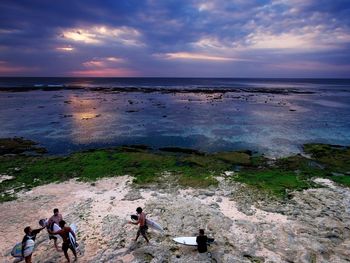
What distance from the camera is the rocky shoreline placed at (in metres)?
14.4

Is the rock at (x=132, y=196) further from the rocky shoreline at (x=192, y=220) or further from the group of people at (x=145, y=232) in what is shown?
the group of people at (x=145, y=232)

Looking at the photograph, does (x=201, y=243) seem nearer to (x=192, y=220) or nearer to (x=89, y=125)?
(x=192, y=220)

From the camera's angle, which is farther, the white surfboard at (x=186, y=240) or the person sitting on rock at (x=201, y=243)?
the white surfboard at (x=186, y=240)

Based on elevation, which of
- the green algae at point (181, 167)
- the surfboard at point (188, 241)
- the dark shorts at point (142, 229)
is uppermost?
the dark shorts at point (142, 229)

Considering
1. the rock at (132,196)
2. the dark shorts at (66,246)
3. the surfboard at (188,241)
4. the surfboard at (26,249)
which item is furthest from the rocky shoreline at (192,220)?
the surfboard at (26,249)

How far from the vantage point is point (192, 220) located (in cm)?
1744

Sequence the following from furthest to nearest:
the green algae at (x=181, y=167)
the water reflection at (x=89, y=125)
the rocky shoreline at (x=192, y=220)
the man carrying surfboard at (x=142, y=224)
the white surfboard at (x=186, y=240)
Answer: the water reflection at (x=89, y=125), the green algae at (x=181, y=167), the man carrying surfboard at (x=142, y=224), the white surfboard at (x=186, y=240), the rocky shoreline at (x=192, y=220)

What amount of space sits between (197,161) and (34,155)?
18.9 metres

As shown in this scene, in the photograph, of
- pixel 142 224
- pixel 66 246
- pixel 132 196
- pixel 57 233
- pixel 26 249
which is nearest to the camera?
pixel 26 249

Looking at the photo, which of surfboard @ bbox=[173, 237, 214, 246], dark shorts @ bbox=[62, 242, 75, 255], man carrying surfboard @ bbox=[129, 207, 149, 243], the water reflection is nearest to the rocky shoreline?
surfboard @ bbox=[173, 237, 214, 246]

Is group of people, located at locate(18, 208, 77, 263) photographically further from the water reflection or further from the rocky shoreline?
the water reflection

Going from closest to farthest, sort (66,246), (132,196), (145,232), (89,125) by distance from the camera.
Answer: (66,246) < (145,232) < (132,196) < (89,125)

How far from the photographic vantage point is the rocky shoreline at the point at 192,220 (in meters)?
14.4

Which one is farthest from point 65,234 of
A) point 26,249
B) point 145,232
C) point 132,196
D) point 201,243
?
point 132,196
